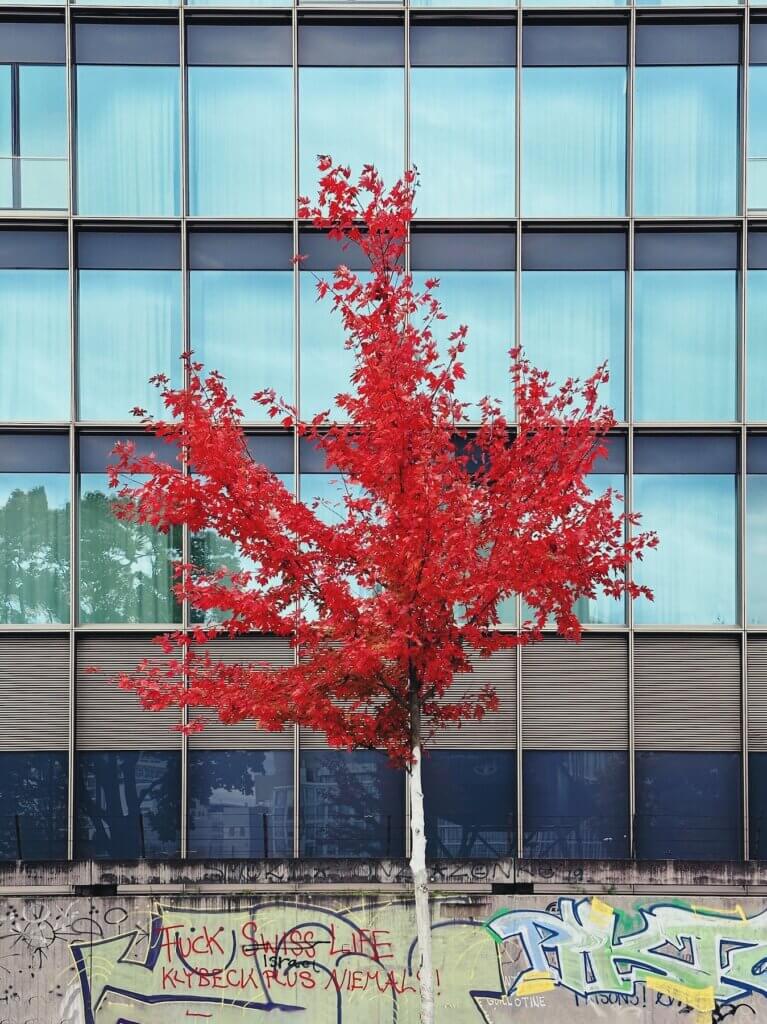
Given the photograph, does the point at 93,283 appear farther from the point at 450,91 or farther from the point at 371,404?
the point at 371,404

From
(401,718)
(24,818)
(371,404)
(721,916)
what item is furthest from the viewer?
(24,818)

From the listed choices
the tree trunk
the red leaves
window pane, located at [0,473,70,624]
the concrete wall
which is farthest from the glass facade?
the tree trunk

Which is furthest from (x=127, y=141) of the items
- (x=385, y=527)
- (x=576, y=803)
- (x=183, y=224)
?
(x=576, y=803)

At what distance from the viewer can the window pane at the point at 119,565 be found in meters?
Answer: 15.9

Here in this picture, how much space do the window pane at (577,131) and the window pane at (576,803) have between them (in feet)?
26.0

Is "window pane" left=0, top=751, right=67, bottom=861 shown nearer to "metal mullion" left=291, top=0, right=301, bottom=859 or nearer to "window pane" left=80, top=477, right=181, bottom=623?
"window pane" left=80, top=477, right=181, bottom=623

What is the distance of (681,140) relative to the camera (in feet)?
53.2

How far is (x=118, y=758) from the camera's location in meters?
15.8

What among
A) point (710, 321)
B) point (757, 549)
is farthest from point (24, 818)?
point (710, 321)

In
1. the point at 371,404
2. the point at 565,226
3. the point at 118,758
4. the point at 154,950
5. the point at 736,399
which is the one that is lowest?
the point at 154,950

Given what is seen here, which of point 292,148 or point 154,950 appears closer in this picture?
point 154,950

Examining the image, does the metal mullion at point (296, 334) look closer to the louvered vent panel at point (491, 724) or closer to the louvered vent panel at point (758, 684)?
the louvered vent panel at point (491, 724)

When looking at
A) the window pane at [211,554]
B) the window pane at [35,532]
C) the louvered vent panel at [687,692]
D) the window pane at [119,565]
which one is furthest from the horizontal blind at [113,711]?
the louvered vent panel at [687,692]

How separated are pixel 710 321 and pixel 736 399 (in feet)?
3.87
